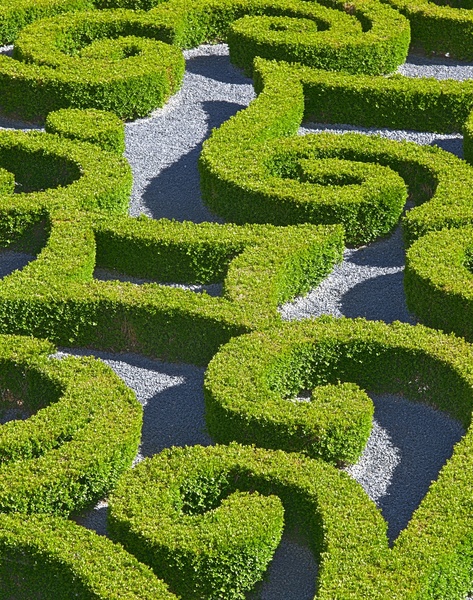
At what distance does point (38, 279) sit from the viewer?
46.5 feet

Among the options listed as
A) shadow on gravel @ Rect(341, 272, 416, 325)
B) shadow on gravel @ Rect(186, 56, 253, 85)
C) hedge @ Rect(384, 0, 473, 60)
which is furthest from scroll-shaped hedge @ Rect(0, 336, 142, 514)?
hedge @ Rect(384, 0, 473, 60)

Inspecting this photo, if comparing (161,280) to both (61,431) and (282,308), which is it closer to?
(282,308)

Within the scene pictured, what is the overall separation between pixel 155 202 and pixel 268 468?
22.4 ft

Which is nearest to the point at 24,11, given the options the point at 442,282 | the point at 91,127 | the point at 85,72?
the point at 85,72

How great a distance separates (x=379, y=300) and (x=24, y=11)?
10963 millimetres

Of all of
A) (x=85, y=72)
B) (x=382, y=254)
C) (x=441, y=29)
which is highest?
(x=441, y=29)

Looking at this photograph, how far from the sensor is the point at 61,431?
11656mm

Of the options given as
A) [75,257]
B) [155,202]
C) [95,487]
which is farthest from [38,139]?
[95,487]

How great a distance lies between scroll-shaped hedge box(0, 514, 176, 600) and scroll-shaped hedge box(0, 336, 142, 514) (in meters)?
0.48

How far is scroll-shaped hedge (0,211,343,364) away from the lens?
1359 cm

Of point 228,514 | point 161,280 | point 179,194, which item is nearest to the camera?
point 228,514

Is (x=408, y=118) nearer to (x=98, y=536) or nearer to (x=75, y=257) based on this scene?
(x=75, y=257)

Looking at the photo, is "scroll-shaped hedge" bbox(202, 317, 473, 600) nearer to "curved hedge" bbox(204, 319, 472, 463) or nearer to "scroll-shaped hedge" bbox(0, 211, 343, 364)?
"curved hedge" bbox(204, 319, 472, 463)

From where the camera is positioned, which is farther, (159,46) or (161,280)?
(159,46)
